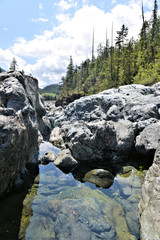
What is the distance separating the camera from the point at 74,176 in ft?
44.2

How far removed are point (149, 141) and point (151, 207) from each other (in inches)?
373

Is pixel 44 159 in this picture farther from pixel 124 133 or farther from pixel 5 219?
pixel 124 133

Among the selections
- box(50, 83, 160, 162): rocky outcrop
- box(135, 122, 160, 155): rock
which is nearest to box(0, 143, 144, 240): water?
box(135, 122, 160, 155): rock

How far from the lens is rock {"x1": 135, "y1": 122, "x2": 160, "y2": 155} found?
14.5 m

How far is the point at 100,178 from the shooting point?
12.5 meters

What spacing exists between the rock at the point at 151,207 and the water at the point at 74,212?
1.30 metres

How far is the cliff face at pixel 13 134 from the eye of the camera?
8.48 m

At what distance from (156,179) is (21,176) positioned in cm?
1022

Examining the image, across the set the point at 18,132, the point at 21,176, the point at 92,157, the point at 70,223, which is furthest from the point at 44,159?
the point at 70,223

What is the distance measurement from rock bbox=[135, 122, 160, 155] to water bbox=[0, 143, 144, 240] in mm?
3309

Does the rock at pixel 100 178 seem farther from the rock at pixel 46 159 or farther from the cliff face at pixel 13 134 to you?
the cliff face at pixel 13 134

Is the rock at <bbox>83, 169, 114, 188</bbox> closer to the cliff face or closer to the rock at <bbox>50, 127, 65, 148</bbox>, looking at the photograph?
the cliff face

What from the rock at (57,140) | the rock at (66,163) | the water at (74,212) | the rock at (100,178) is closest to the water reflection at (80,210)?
the water at (74,212)

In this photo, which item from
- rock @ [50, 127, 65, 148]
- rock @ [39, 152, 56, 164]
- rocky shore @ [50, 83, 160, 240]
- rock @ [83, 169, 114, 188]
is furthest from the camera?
rock @ [50, 127, 65, 148]
